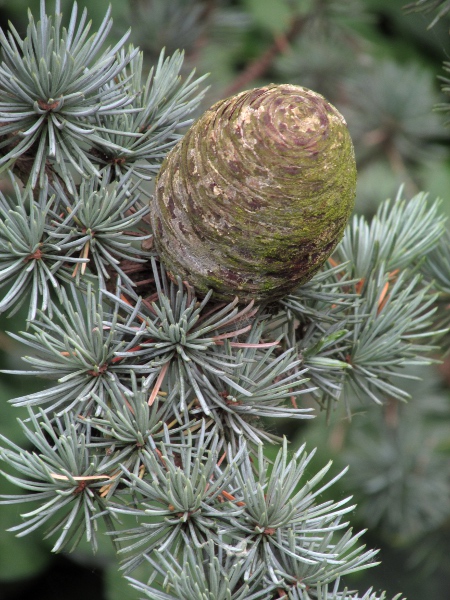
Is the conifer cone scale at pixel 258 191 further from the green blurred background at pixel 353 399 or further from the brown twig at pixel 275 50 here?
the brown twig at pixel 275 50

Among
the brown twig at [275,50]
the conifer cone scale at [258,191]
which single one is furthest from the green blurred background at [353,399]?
the conifer cone scale at [258,191]

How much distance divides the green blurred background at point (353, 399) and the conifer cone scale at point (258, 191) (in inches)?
25.7

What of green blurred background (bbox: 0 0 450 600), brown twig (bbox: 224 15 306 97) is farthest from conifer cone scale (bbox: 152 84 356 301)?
brown twig (bbox: 224 15 306 97)

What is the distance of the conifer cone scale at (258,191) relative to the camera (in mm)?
401

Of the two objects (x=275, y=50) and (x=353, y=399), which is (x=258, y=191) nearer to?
(x=275, y=50)

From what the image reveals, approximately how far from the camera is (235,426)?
458mm

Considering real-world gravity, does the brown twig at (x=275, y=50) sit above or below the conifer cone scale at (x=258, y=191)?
above

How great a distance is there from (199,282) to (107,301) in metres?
0.09

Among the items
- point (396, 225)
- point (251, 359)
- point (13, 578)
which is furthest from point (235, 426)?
point (13, 578)

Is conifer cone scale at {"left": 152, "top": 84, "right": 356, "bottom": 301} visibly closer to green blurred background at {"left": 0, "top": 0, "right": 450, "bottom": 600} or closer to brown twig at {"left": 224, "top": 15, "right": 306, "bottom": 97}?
green blurred background at {"left": 0, "top": 0, "right": 450, "bottom": 600}

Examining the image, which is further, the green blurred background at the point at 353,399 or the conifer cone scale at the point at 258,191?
the green blurred background at the point at 353,399

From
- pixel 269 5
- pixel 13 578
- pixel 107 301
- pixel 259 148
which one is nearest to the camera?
pixel 259 148

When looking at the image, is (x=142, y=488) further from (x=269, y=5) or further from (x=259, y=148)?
(x=269, y=5)

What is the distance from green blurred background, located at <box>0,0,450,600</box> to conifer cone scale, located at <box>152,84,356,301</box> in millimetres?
653
